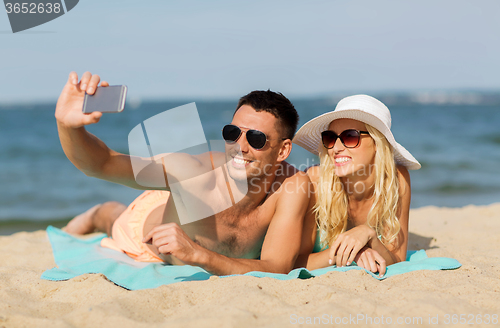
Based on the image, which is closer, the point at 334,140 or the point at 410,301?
the point at 410,301

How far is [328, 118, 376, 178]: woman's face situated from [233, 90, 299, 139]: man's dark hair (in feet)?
1.41

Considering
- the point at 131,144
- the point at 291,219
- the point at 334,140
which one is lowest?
the point at 291,219

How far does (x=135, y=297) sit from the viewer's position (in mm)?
2520

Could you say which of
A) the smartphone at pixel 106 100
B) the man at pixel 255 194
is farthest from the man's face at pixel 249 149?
the smartphone at pixel 106 100

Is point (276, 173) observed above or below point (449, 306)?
above

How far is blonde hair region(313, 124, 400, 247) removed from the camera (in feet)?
11.7

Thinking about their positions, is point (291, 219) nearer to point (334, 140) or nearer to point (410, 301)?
point (334, 140)

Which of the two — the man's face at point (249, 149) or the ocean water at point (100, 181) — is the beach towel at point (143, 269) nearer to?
the man's face at point (249, 149)

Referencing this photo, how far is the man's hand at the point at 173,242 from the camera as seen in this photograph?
267cm

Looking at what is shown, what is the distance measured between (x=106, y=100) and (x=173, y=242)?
1.00m

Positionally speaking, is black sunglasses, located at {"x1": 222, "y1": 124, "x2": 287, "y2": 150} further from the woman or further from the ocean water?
the ocean water

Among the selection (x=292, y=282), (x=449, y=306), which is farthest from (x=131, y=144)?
(x=449, y=306)

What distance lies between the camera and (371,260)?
3.17 meters

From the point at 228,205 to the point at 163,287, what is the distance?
1.02 metres
